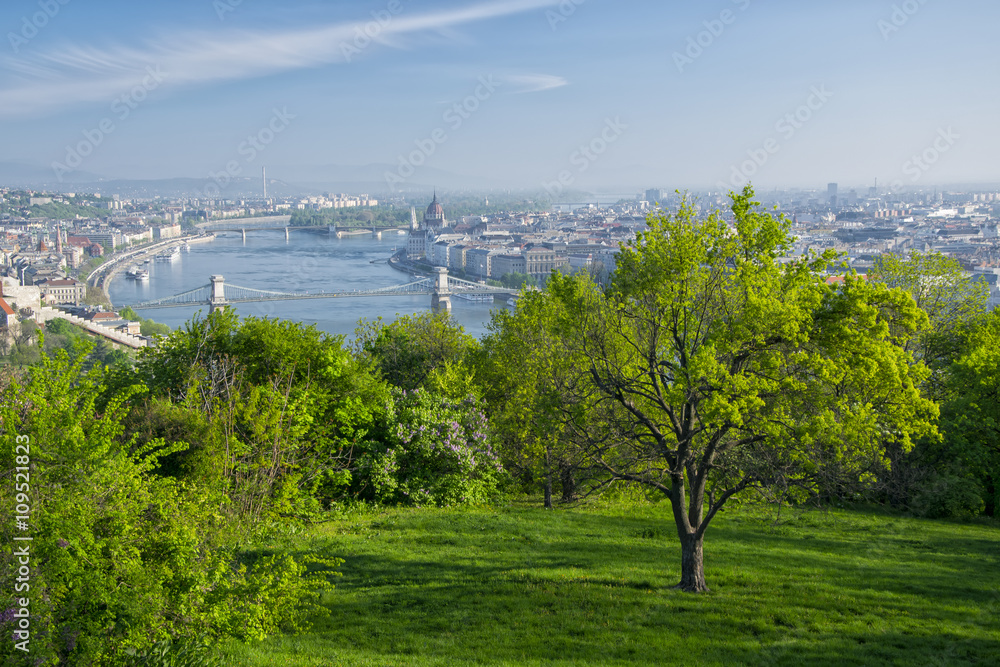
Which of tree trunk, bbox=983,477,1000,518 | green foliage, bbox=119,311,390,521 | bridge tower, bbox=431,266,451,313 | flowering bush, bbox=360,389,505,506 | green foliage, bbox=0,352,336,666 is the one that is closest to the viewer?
green foliage, bbox=0,352,336,666

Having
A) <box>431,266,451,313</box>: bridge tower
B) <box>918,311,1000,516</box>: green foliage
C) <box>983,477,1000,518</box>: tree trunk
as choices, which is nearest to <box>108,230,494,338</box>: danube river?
<box>431,266,451,313</box>: bridge tower

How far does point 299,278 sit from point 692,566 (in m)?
55.7

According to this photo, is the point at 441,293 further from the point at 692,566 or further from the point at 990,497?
the point at 692,566

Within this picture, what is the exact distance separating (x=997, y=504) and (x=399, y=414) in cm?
633

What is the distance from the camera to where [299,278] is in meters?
58.1

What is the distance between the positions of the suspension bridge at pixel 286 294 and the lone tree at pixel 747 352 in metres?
Answer: 38.6

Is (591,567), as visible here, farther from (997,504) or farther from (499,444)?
(997,504)

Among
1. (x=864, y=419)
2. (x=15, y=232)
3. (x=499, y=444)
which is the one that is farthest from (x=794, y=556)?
(x=15, y=232)

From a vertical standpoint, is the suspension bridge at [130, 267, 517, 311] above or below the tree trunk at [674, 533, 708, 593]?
below

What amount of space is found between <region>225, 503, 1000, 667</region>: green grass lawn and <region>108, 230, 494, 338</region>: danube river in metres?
18.9

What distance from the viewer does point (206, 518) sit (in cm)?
430

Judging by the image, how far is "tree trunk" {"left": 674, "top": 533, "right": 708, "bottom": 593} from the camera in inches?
197

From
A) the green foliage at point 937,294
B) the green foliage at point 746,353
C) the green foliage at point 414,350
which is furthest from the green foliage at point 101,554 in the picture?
the green foliage at point 937,294

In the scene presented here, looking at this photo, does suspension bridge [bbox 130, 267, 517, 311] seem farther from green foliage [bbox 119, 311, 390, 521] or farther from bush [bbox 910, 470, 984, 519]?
bush [bbox 910, 470, 984, 519]
